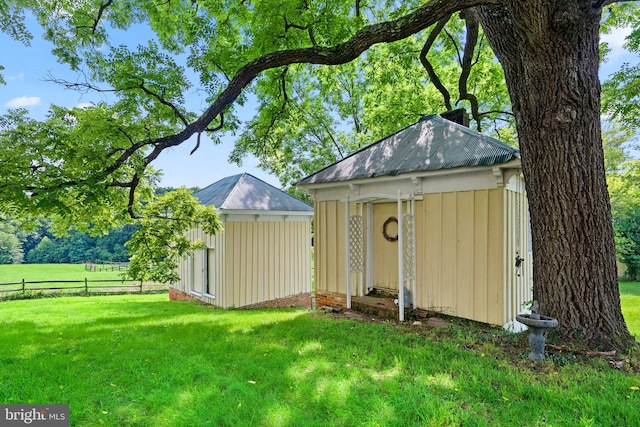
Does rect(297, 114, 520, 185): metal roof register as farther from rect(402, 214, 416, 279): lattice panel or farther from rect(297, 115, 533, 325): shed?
rect(402, 214, 416, 279): lattice panel

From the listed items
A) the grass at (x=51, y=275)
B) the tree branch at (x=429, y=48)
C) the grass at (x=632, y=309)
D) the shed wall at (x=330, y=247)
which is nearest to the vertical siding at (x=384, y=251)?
the shed wall at (x=330, y=247)

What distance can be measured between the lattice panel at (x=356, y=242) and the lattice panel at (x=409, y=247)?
98 centimetres

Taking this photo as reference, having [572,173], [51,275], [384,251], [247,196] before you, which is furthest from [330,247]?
[51,275]

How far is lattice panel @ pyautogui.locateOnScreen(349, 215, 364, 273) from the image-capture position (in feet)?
21.9

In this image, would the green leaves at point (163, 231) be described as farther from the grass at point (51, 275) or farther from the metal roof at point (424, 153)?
the grass at point (51, 275)

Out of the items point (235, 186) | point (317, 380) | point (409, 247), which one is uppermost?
point (235, 186)

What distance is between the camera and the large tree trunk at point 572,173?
11.9 feet

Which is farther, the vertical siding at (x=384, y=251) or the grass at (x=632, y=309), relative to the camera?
the grass at (x=632, y=309)

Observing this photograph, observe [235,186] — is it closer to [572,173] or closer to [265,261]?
[265,261]

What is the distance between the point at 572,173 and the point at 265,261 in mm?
8444

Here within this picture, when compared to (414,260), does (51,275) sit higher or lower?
lower

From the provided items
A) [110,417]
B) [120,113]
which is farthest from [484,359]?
[120,113]

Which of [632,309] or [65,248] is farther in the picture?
[65,248]

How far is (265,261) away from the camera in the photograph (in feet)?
34.1
